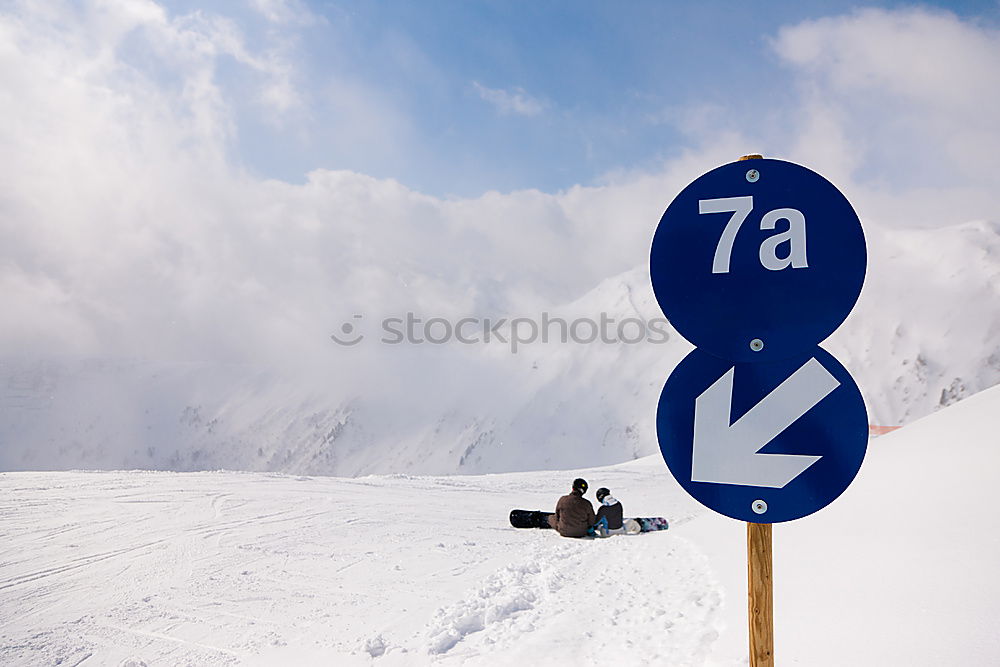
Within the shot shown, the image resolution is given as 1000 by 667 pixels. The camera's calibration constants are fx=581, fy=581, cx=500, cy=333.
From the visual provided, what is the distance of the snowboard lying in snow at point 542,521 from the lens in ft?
26.7

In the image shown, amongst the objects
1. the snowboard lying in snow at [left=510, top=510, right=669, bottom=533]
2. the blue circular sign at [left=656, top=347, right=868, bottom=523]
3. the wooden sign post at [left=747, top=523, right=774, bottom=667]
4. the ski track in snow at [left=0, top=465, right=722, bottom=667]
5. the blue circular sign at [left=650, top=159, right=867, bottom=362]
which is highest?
the blue circular sign at [left=650, top=159, right=867, bottom=362]

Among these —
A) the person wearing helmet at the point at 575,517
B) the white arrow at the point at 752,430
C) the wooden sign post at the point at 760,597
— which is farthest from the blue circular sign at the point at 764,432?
the person wearing helmet at the point at 575,517

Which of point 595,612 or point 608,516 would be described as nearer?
point 595,612

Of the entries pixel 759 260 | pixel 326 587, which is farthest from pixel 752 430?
pixel 326 587

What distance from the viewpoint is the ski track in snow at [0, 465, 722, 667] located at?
401 centimetres

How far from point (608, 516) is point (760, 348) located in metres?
6.65

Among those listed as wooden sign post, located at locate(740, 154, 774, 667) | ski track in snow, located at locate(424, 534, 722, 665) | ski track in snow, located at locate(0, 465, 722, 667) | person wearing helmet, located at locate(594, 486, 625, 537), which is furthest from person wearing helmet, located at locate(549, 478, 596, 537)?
wooden sign post, located at locate(740, 154, 774, 667)

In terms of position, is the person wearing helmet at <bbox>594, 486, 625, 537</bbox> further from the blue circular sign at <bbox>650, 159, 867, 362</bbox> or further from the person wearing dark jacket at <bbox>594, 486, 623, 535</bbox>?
the blue circular sign at <bbox>650, 159, 867, 362</bbox>

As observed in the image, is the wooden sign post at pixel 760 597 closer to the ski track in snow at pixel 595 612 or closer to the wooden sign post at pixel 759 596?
the wooden sign post at pixel 759 596

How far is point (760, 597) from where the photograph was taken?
1920 mm

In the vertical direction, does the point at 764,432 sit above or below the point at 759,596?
above

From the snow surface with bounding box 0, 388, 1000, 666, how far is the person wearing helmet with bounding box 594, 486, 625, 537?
0.47 m

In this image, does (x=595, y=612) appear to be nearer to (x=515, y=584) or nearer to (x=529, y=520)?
(x=515, y=584)

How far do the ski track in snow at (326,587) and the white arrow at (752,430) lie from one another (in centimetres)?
196
